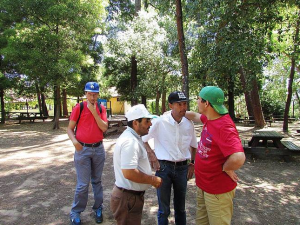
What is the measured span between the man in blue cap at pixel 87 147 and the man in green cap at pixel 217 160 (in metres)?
1.67

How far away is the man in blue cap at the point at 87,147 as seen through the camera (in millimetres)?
3295

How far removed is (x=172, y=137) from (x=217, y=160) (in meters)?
0.77

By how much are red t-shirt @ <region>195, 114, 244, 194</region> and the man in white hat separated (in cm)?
45

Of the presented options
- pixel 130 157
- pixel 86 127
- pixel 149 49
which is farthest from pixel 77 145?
pixel 149 49

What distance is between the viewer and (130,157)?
2.00 m

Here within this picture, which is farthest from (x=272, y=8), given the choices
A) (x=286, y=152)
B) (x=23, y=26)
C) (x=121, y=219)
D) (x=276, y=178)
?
(x=23, y=26)

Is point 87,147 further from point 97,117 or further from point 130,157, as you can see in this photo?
point 130,157

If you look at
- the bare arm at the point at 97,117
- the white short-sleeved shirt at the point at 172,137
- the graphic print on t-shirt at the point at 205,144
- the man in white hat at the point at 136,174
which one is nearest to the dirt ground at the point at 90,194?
the white short-sleeved shirt at the point at 172,137

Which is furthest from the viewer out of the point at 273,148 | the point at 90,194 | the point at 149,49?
the point at 149,49

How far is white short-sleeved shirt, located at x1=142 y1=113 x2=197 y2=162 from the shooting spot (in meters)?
2.79

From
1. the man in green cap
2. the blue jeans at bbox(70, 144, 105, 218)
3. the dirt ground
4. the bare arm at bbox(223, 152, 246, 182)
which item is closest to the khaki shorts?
the man in green cap

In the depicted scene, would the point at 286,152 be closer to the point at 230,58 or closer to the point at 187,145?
the point at 230,58

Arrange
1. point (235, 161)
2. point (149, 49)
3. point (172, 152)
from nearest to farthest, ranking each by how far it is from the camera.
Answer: point (235, 161) < point (172, 152) < point (149, 49)

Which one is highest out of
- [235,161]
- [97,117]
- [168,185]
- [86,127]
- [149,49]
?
[149,49]
